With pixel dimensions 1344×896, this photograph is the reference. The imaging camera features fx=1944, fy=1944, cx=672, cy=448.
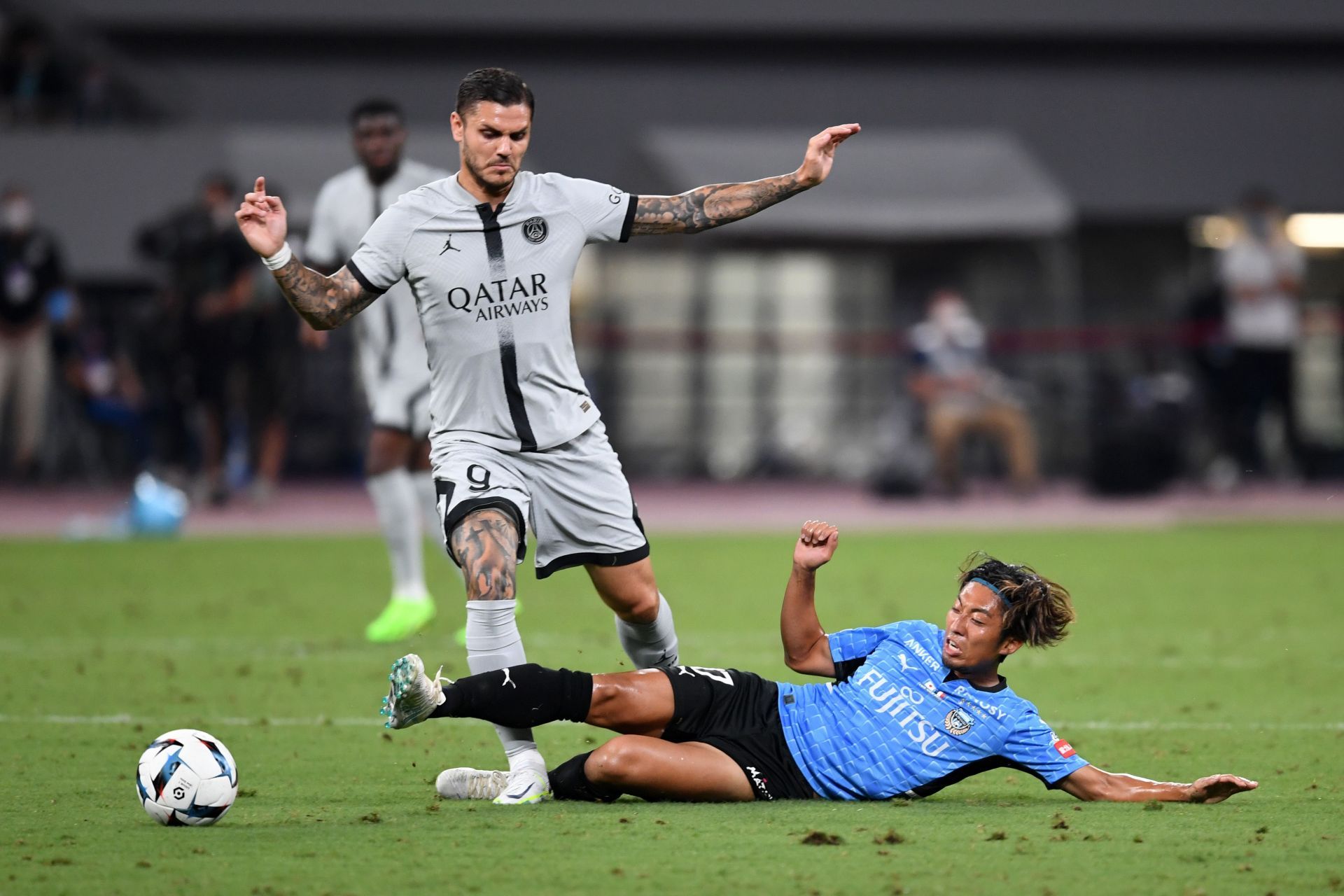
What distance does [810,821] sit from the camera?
545cm

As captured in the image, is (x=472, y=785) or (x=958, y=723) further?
(x=472, y=785)

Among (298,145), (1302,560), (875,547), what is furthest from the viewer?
(298,145)

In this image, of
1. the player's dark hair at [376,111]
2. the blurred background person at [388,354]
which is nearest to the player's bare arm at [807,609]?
the blurred background person at [388,354]

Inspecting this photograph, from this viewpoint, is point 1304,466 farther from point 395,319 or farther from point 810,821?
point 810,821

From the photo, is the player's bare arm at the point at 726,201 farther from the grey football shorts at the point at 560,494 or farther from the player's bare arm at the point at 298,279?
the player's bare arm at the point at 298,279

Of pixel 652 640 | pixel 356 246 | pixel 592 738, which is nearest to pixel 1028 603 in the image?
pixel 652 640

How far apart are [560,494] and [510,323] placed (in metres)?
0.55

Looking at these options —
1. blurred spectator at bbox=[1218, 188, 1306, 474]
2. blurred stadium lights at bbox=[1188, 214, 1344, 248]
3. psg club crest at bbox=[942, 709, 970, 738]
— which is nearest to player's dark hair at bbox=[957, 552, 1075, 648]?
psg club crest at bbox=[942, 709, 970, 738]

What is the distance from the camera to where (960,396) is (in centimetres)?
1914

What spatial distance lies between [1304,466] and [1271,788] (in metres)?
16.4

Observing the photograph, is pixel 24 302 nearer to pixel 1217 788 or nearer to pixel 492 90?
pixel 492 90

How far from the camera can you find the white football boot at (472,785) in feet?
19.1

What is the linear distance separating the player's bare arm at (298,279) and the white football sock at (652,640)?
4.56 feet

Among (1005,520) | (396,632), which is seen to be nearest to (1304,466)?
(1005,520)
